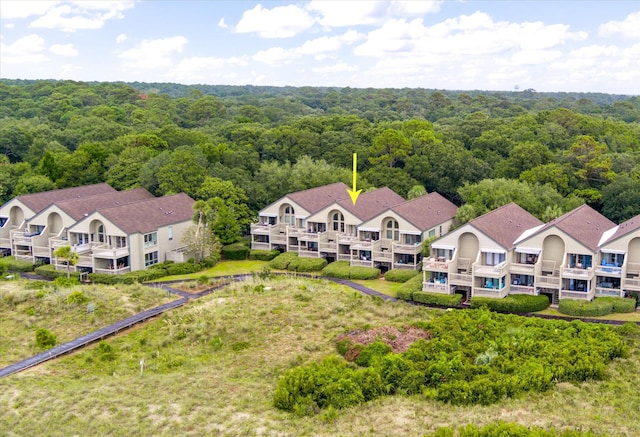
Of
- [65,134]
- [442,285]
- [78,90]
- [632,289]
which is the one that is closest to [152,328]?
[442,285]

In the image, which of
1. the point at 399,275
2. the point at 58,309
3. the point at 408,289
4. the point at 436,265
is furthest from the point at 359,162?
the point at 58,309

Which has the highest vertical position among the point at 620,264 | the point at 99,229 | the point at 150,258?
the point at 99,229

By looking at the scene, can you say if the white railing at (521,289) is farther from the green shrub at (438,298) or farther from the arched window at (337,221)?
the arched window at (337,221)

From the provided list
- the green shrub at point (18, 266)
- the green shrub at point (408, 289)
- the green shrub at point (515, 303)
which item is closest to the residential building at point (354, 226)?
→ the green shrub at point (408, 289)

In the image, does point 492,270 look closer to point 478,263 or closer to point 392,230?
point 478,263

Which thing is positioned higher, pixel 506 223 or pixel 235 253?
pixel 506 223

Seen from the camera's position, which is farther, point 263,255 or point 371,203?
point 371,203

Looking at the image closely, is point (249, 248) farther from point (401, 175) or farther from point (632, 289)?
point (632, 289)

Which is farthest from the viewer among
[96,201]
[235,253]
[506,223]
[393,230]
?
[96,201]
